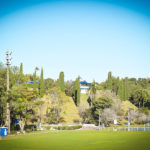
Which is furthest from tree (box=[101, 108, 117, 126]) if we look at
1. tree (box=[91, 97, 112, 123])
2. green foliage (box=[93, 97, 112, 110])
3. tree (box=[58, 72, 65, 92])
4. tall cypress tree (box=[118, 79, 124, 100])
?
tall cypress tree (box=[118, 79, 124, 100])

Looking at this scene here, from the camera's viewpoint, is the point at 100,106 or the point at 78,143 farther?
the point at 100,106

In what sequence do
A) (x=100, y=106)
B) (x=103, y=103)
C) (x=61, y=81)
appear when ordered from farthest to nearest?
1. (x=61, y=81)
2. (x=103, y=103)
3. (x=100, y=106)

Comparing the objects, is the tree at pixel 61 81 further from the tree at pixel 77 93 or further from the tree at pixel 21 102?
the tree at pixel 21 102

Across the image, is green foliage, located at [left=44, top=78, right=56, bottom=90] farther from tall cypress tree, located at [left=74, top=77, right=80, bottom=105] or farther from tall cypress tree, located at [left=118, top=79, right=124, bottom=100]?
tall cypress tree, located at [left=118, top=79, right=124, bottom=100]

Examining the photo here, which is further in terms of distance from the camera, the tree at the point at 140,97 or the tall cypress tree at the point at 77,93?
the tree at the point at 140,97

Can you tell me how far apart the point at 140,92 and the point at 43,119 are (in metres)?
43.2

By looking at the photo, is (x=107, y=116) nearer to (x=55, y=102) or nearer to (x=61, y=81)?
(x=55, y=102)

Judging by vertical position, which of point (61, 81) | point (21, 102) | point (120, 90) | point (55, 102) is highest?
point (61, 81)

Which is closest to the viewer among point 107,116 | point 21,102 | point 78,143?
point 78,143

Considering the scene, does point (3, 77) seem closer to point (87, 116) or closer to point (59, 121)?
point (59, 121)

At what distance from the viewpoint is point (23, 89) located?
41.7 metres

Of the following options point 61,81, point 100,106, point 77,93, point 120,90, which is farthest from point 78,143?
point 120,90

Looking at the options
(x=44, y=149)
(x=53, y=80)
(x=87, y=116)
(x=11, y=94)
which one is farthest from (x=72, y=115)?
(x=44, y=149)

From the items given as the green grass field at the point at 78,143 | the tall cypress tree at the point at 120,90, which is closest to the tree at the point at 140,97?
the tall cypress tree at the point at 120,90
